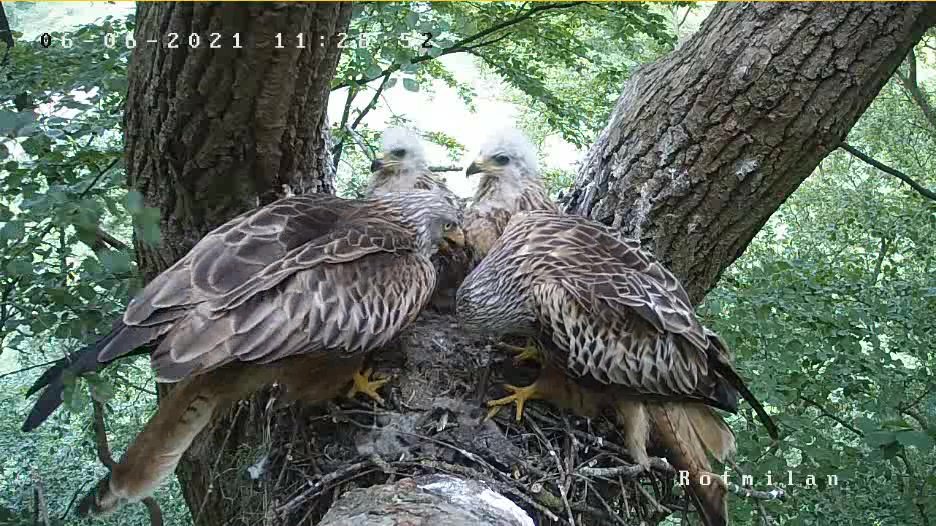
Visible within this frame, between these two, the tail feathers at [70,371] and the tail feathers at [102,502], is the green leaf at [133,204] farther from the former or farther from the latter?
the tail feathers at [102,502]

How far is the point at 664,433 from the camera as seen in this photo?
331 cm

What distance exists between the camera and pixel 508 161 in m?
4.16

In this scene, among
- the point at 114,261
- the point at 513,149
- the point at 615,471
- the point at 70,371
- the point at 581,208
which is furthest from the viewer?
the point at 513,149

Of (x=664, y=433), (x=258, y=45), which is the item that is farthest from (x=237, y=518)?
(x=258, y=45)

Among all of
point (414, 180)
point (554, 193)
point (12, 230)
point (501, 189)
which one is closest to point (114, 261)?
point (12, 230)

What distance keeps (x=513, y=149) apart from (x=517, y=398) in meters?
1.42

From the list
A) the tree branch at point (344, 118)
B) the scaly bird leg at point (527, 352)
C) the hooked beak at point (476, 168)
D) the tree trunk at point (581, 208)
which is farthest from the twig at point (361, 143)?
the scaly bird leg at point (527, 352)

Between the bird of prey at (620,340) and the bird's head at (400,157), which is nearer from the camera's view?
the bird of prey at (620,340)

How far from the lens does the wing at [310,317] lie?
2506 millimetres

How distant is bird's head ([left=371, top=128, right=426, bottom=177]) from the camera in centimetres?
422

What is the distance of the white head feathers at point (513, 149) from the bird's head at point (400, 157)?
331 mm

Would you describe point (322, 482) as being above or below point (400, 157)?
below

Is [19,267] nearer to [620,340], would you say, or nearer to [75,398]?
[75,398]

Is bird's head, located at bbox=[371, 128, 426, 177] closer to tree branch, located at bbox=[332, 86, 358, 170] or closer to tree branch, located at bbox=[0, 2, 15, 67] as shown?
tree branch, located at bbox=[332, 86, 358, 170]
